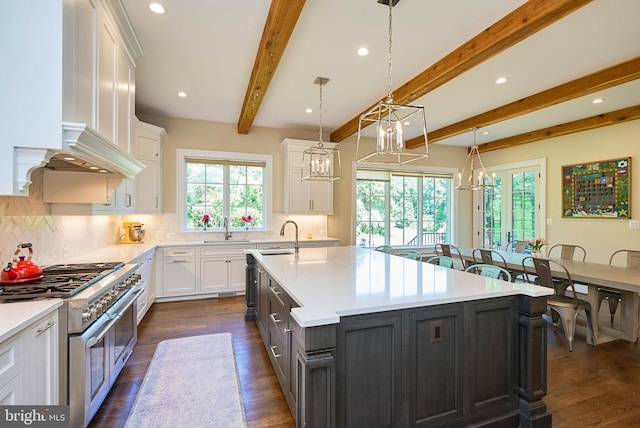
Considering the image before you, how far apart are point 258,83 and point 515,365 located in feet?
11.0

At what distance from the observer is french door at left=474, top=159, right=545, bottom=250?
5.75 meters

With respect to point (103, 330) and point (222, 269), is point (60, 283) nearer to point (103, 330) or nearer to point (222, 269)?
point (103, 330)

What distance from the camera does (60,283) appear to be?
1.92m

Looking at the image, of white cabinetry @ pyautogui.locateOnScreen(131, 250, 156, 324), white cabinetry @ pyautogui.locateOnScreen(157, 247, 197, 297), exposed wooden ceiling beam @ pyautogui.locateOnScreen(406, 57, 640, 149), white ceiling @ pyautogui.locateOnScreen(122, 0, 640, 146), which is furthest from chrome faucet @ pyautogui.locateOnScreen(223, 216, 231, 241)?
exposed wooden ceiling beam @ pyautogui.locateOnScreen(406, 57, 640, 149)

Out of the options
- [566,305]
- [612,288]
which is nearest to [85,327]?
[566,305]

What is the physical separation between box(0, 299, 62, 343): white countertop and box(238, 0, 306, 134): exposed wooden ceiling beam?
7.48 ft

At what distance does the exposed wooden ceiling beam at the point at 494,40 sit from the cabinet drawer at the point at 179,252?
3.72m

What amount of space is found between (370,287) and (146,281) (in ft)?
10.5

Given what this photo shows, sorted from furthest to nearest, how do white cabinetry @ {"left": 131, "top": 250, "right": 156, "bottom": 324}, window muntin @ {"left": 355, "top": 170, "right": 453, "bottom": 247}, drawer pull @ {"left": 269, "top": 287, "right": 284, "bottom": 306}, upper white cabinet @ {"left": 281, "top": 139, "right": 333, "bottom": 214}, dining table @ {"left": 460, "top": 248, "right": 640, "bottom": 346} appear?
1. window muntin @ {"left": 355, "top": 170, "right": 453, "bottom": 247}
2. upper white cabinet @ {"left": 281, "top": 139, "right": 333, "bottom": 214}
3. white cabinetry @ {"left": 131, "top": 250, "right": 156, "bottom": 324}
4. dining table @ {"left": 460, "top": 248, "right": 640, "bottom": 346}
5. drawer pull @ {"left": 269, "top": 287, "right": 284, "bottom": 306}

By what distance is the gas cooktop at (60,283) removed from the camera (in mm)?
1686

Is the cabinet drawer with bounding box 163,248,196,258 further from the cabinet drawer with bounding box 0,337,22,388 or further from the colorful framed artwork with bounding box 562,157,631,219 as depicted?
the colorful framed artwork with bounding box 562,157,631,219

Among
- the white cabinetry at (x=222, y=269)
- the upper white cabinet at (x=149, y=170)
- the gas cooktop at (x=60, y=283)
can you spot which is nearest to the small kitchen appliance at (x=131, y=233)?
the upper white cabinet at (x=149, y=170)

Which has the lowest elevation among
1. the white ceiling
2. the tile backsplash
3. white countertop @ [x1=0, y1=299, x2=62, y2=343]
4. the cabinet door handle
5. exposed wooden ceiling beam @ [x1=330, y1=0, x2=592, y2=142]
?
the cabinet door handle

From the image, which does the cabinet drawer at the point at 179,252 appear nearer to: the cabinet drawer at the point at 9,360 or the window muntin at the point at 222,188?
the window muntin at the point at 222,188
